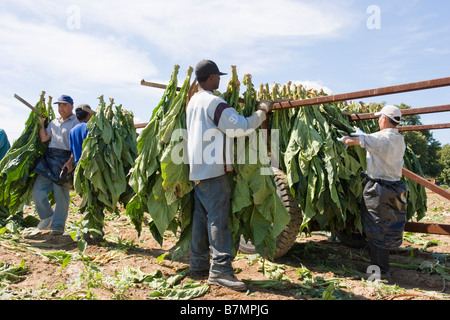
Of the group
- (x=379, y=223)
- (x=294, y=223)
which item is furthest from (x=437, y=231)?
(x=294, y=223)

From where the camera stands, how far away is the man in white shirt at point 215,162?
11.6ft

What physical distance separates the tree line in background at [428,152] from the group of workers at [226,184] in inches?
1213

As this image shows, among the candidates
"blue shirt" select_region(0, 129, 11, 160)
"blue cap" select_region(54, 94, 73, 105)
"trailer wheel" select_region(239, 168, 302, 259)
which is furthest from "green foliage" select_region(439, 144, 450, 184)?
"blue shirt" select_region(0, 129, 11, 160)

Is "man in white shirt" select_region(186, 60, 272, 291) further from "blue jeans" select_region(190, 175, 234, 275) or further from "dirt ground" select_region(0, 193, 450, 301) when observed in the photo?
"dirt ground" select_region(0, 193, 450, 301)

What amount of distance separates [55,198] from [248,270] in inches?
140

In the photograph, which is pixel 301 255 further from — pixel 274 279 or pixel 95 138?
pixel 95 138

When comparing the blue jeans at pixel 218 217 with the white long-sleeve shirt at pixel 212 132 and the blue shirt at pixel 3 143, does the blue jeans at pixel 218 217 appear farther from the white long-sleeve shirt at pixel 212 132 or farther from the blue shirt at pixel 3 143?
the blue shirt at pixel 3 143

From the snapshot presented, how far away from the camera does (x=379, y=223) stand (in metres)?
4.10

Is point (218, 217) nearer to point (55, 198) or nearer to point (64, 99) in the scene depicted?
point (55, 198)

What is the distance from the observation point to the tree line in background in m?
34.4

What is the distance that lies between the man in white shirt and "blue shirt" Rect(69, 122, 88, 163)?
8.50 ft

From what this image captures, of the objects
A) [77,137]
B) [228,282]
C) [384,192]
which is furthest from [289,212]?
[77,137]

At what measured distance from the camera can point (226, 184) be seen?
3.68 meters

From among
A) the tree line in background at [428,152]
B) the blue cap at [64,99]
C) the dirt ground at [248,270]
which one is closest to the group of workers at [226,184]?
the dirt ground at [248,270]
